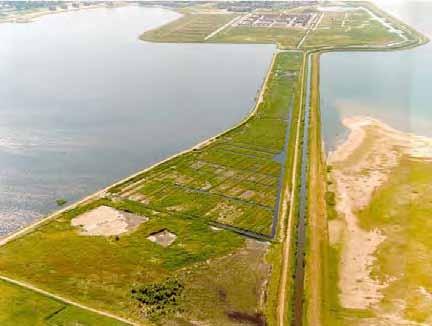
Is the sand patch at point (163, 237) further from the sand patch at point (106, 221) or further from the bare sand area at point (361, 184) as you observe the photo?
the bare sand area at point (361, 184)

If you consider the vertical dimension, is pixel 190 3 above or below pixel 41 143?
above

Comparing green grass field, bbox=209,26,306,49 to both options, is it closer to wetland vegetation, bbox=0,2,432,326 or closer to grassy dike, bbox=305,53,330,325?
grassy dike, bbox=305,53,330,325

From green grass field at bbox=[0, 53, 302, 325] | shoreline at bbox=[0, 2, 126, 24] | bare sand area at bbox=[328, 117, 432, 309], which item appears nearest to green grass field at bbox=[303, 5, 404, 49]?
bare sand area at bbox=[328, 117, 432, 309]

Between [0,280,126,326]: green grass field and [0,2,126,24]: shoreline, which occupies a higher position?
[0,2,126,24]: shoreline

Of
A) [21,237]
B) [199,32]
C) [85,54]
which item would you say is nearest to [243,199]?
[21,237]

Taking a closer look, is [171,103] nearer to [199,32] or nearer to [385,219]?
[385,219]

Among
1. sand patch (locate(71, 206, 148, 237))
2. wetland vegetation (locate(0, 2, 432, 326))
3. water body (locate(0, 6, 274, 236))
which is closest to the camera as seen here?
wetland vegetation (locate(0, 2, 432, 326))
